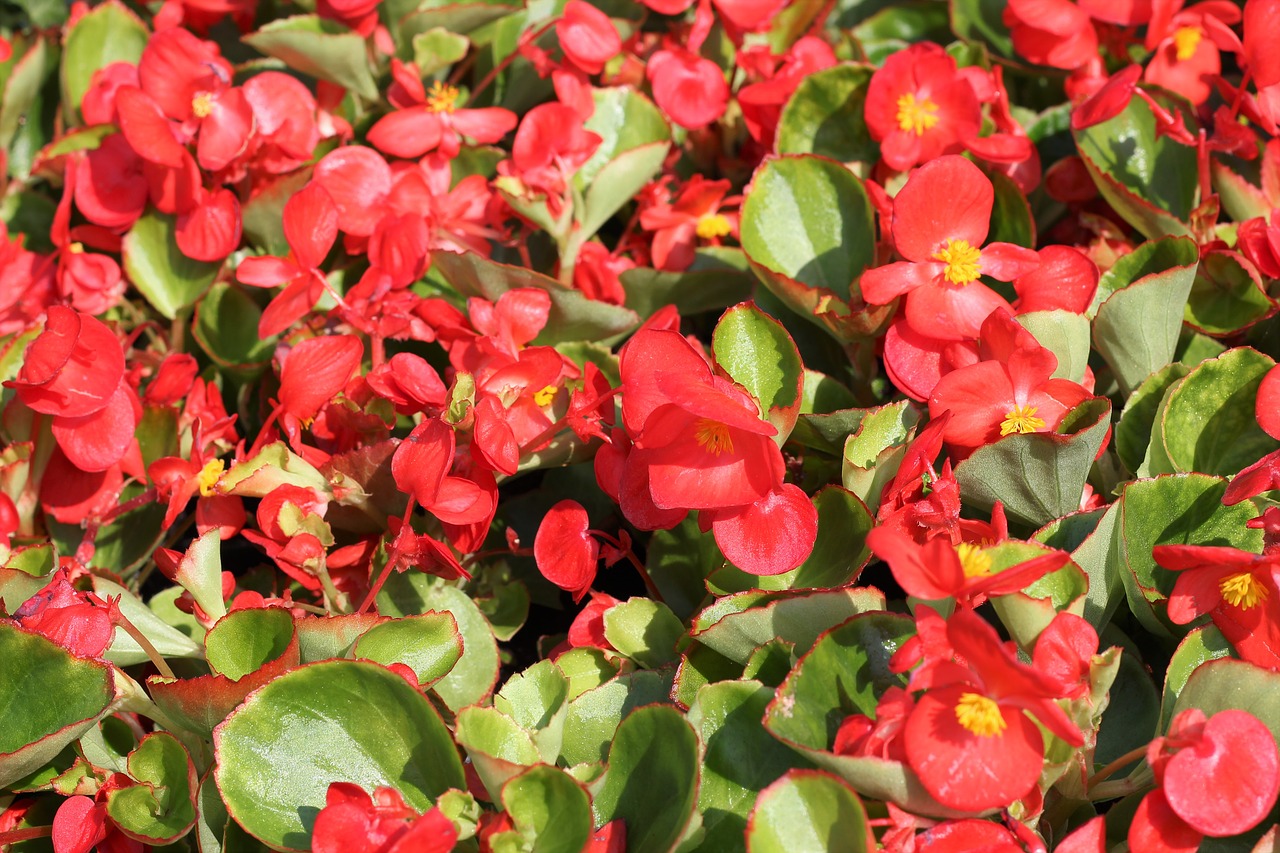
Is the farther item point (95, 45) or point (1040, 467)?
point (95, 45)

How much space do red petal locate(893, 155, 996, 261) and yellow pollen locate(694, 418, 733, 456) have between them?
0.82 feet

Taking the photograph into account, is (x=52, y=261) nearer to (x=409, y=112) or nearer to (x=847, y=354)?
(x=409, y=112)

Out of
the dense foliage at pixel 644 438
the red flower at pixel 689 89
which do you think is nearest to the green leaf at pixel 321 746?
the dense foliage at pixel 644 438

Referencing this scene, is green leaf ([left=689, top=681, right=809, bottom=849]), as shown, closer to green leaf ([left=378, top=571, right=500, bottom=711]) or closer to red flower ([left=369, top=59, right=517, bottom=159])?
green leaf ([left=378, top=571, right=500, bottom=711])

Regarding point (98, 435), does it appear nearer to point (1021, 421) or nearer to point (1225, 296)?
point (1021, 421)

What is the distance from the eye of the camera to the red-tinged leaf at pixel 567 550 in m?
0.86

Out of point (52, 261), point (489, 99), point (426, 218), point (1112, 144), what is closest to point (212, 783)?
point (426, 218)

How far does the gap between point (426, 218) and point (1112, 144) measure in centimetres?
62

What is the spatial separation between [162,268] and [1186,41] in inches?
38.9

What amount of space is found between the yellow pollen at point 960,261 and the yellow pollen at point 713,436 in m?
0.25

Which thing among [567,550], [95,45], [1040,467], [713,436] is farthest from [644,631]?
[95,45]

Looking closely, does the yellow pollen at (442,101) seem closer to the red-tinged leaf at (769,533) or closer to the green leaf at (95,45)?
the green leaf at (95,45)

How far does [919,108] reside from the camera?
41.3 inches

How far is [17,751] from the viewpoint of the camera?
0.74 m
